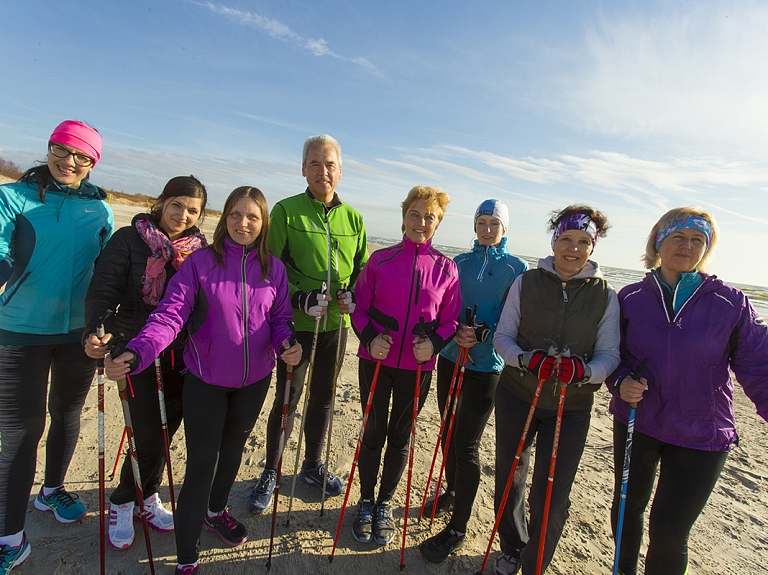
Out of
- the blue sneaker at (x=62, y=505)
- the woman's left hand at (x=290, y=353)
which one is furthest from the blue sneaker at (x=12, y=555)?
the woman's left hand at (x=290, y=353)

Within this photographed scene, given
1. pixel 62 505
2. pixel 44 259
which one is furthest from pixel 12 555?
pixel 44 259

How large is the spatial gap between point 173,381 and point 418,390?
1.80m

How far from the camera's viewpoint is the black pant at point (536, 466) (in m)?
2.50

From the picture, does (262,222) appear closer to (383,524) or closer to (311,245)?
(311,245)

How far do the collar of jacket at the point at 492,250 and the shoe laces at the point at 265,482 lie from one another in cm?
261

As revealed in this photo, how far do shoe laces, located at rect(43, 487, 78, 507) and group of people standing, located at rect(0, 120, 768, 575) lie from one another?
0.02 metres

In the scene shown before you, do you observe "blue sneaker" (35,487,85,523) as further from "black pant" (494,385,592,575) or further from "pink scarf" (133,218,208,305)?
"black pant" (494,385,592,575)

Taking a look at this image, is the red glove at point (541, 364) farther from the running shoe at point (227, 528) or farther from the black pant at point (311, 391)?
the running shoe at point (227, 528)

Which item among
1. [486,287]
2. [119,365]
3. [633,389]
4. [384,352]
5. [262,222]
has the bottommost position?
[119,365]

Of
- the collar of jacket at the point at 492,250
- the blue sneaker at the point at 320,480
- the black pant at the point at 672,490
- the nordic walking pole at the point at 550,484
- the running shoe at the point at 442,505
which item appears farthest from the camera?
the blue sneaker at the point at 320,480

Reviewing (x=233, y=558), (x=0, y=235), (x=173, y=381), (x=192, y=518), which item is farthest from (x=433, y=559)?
(x=0, y=235)

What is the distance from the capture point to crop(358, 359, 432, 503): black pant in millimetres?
3062

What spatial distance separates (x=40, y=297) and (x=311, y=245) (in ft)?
6.08

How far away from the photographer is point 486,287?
10.8ft
